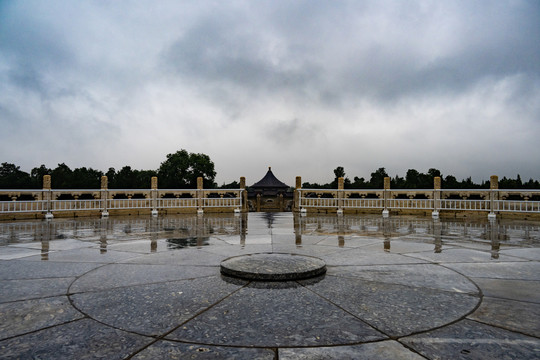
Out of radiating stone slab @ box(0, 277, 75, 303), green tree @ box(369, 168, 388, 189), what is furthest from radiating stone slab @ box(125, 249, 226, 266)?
green tree @ box(369, 168, 388, 189)

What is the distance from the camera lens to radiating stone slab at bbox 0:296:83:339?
220 centimetres

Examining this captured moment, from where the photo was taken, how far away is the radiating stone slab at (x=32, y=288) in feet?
9.46

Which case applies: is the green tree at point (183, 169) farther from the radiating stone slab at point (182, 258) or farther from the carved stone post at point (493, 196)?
the radiating stone slab at point (182, 258)

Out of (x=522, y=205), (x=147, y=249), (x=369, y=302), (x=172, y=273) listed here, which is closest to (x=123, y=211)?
(x=147, y=249)

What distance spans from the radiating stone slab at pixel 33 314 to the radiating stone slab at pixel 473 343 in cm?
265

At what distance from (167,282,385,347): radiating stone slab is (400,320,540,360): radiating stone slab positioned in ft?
1.01

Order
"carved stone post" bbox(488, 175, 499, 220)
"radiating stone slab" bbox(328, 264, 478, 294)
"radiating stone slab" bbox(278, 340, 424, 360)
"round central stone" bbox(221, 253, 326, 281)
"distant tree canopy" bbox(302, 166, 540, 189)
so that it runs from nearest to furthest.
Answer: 1. "radiating stone slab" bbox(278, 340, 424, 360)
2. "radiating stone slab" bbox(328, 264, 478, 294)
3. "round central stone" bbox(221, 253, 326, 281)
4. "carved stone post" bbox(488, 175, 499, 220)
5. "distant tree canopy" bbox(302, 166, 540, 189)

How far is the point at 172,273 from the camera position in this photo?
12.1ft

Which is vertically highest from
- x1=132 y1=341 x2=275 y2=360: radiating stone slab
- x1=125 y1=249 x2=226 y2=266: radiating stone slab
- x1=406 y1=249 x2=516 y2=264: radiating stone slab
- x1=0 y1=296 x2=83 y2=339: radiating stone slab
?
x1=132 y1=341 x2=275 y2=360: radiating stone slab

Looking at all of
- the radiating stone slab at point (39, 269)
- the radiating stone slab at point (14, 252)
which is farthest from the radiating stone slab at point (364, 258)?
the radiating stone slab at point (14, 252)

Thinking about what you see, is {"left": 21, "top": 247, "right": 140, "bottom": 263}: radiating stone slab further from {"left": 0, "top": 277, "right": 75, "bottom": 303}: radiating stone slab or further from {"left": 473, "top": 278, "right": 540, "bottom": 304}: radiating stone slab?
{"left": 473, "top": 278, "right": 540, "bottom": 304}: radiating stone slab

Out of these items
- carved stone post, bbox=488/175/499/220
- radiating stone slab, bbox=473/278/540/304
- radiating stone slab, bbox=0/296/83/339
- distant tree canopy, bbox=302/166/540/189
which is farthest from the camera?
distant tree canopy, bbox=302/166/540/189

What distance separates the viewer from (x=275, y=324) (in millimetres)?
2258

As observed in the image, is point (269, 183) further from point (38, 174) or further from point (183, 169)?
point (38, 174)
